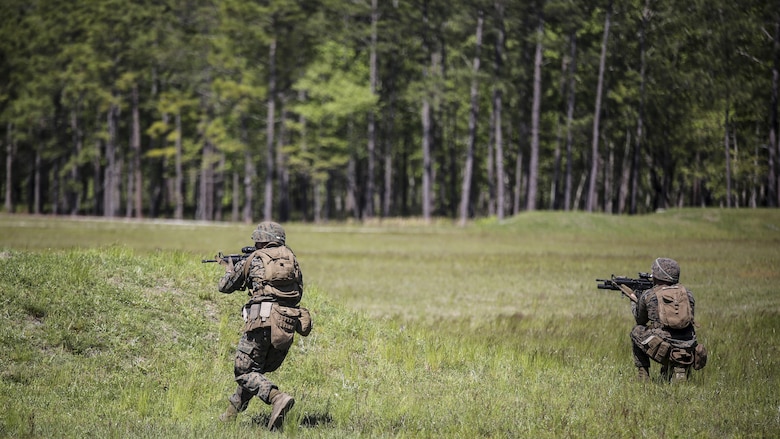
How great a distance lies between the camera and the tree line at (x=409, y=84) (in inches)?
2132

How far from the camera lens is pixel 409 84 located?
5891cm

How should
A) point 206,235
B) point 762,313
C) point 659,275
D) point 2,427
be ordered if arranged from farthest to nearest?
point 206,235
point 762,313
point 659,275
point 2,427

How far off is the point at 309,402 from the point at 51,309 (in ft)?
14.5

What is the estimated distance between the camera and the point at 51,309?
1170 centimetres


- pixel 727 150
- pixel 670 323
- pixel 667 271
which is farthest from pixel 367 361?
pixel 727 150

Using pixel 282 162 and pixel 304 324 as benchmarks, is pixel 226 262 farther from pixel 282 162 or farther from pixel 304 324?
pixel 282 162

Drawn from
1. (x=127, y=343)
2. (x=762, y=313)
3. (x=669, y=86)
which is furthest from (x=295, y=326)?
(x=669, y=86)

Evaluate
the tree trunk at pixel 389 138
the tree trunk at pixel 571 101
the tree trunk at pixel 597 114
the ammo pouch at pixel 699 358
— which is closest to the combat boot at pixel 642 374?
the ammo pouch at pixel 699 358

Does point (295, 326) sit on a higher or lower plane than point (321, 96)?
lower

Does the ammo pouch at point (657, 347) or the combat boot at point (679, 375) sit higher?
the ammo pouch at point (657, 347)

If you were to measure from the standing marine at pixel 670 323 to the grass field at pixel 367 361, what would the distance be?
1.26 ft

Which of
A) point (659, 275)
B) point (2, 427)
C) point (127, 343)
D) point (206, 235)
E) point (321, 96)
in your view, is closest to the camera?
point (2, 427)

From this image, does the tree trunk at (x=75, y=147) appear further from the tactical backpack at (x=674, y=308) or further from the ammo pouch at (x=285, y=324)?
the tactical backpack at (x=674, y=308)

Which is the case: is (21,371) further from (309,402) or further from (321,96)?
(321,96)
